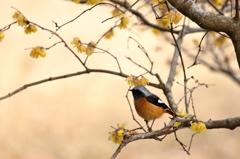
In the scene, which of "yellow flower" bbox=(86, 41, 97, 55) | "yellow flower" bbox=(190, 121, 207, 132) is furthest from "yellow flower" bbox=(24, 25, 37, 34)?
"yellow flower" bbox=(190, 121, 207, 132)

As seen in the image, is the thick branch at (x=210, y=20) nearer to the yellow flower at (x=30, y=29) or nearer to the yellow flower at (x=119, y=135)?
the yellow flower at (x=119, y=135)

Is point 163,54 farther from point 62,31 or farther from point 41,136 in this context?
point 41,136

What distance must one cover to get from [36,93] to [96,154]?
6.79 feet

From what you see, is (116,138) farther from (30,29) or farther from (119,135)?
(30,29)

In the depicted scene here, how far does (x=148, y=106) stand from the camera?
128 inches

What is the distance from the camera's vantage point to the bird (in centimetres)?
323

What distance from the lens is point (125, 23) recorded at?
283 cm

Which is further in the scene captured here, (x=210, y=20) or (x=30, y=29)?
(x=30, y=29)

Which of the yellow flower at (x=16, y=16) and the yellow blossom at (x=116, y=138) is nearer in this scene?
A: the yellow blossom at (x=116, y=138)

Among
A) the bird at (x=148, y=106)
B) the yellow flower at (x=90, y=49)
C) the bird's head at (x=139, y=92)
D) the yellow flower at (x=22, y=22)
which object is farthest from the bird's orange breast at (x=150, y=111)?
the yellow flower at (x=22, y=22)

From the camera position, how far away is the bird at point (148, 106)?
3.23m

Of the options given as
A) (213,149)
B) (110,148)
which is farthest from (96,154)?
(213,149)

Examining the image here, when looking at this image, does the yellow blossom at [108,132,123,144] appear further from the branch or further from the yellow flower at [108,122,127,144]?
the branch

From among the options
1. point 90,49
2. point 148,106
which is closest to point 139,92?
point 148,106
